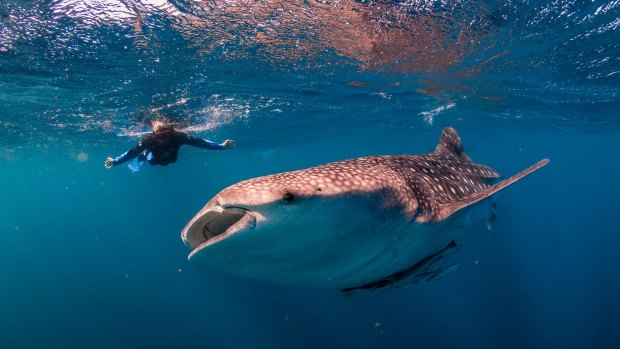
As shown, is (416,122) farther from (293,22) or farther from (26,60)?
(26,60)

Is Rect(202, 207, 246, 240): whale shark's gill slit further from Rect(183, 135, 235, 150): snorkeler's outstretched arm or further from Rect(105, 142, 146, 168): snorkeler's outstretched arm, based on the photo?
Rect(105, 142, 146, 168): snorkeler's outstretched arm

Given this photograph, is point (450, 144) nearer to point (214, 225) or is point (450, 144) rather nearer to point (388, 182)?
point (388, 182)

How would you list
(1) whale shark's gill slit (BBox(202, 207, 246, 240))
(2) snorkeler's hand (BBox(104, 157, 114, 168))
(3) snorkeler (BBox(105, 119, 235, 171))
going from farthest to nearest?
1. (3) snorkeler (BBox(105, 119, 235, 171))
2. (2) snorkeler's hand (BBox(104, 157, 114, 168))
3. (1) whale shark's gill slit (BBox(202, 207, 246, 240))

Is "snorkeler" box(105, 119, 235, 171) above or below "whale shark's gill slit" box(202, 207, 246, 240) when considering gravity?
below

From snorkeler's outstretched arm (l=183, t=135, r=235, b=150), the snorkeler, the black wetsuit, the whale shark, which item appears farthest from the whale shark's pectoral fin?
the black wetsuit

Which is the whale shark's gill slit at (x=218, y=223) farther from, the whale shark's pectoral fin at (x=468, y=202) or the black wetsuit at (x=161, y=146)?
the black wetsuit at (x=161, y=146)

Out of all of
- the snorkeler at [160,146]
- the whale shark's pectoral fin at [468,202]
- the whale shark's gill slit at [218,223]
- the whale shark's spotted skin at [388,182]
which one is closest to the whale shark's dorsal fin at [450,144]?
the whale shark's spotted skin at [388,182]

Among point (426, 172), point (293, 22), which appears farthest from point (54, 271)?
point (426, 172)

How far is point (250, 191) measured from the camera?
2287 millimetres

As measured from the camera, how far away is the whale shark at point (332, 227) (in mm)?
2283

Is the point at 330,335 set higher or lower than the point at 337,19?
lower

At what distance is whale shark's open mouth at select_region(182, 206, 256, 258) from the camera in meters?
2.21

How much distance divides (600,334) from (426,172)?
83.6ft

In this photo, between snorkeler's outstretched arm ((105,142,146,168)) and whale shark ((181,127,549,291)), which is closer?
whale shark ((181,127,549,291))
